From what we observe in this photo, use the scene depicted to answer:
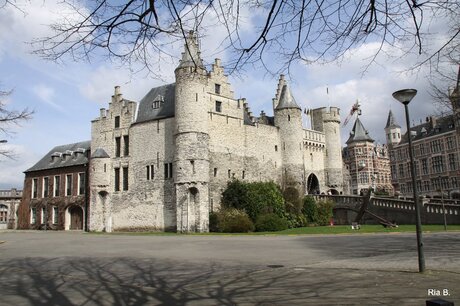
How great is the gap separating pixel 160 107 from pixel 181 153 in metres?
7.06

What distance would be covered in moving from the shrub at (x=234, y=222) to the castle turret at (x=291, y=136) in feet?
42.2

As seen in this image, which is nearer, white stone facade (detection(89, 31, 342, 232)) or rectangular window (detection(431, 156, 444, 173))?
white stone facade (detection(89, 31, 342, 232))

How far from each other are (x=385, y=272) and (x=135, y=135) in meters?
32.1

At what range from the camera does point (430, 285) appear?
25.3 ft

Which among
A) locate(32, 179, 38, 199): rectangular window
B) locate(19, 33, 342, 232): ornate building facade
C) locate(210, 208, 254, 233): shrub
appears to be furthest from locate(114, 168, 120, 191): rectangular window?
locate(32, 179, 38, 199): rectangular window

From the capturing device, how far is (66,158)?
149 ft

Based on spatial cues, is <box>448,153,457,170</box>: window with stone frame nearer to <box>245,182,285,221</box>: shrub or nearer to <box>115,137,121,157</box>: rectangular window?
<box>245,182,285,221</box>: shrub

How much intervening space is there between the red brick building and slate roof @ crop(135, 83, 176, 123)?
8428mm

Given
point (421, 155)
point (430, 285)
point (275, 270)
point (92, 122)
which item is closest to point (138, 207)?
point (92, 122)

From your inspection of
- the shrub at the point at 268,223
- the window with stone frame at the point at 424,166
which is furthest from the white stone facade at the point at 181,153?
the window with stone frame at the point at 424,166

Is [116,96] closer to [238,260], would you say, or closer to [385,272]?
[238,260]

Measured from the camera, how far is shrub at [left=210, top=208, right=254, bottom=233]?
31459mm

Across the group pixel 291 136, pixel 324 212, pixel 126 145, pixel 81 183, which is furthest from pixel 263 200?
pixel 81 183

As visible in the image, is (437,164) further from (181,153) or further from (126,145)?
(126,145)
